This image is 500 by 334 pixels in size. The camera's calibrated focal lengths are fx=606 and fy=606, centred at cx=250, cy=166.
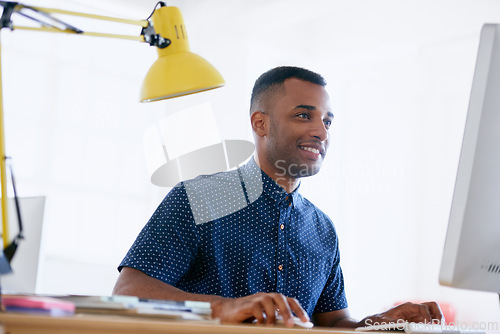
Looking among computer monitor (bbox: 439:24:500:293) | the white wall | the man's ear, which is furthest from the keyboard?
the white wall

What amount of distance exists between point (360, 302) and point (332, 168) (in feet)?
3.90

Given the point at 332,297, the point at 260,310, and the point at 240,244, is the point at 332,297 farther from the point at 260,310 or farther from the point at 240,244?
the point at 260,310

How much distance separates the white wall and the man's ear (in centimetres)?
215

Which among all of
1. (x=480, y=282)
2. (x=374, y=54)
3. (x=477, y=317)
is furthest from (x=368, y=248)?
(x=480, y=282)

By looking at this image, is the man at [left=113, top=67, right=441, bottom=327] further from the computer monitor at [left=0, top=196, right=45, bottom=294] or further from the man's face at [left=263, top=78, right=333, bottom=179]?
the computer monitor at [left=0, top=196, right=45, bottom=294]

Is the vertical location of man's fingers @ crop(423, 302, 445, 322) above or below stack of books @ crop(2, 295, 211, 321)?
above

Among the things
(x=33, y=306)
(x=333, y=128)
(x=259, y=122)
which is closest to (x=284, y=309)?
(x=33, y=306)

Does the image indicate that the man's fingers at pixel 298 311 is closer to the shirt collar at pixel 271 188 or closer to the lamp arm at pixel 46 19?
the lamp arm at pixel 46 19

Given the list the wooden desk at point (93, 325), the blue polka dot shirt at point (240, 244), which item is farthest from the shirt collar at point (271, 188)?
the wooden desk at point (93, 325)

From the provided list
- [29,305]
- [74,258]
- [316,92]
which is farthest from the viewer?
[74,258]

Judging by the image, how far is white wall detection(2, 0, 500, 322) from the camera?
171 inches

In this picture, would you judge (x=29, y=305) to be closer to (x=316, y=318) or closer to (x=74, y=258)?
(x=316, y=318)

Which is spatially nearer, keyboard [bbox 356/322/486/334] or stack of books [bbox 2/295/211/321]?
stack of books [bbox 2/295/211/321]

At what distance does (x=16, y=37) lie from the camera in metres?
4.33
